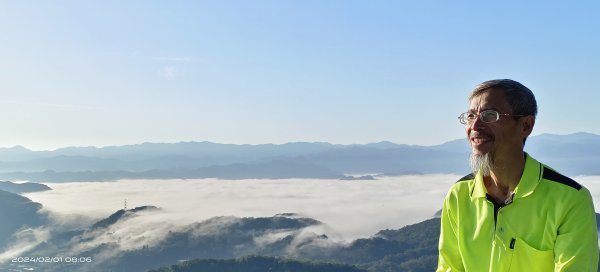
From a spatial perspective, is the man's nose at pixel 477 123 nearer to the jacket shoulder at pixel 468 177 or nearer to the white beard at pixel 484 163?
the white beard at pixel 484 163

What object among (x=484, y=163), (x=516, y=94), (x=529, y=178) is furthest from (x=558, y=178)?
(x=516, y=94)

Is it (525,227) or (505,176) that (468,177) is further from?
(525,227)

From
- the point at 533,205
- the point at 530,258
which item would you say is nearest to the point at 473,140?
the point at 533,205

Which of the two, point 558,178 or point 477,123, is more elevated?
point 477,123

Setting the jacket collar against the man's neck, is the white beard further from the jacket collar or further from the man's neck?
the jacket collar

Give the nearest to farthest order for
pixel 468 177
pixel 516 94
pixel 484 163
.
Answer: pixel 516 94 < pixel 484 163 < pixel 468 177

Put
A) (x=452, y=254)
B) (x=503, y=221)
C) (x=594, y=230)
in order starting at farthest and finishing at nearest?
(x=452, y=254) → (x=503, y=221) → (x=594, y=230)

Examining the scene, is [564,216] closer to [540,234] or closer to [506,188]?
[540,234]
